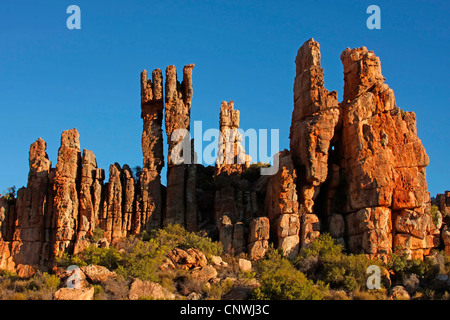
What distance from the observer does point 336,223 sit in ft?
160

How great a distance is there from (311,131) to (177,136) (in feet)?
38.9

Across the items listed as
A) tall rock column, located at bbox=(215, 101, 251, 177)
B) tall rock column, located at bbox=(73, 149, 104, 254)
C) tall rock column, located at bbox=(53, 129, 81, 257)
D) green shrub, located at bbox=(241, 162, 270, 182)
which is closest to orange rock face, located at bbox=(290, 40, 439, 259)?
green shrub, located at bbox=(241, 162, 270, 182)

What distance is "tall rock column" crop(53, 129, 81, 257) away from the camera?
51688 millimetres

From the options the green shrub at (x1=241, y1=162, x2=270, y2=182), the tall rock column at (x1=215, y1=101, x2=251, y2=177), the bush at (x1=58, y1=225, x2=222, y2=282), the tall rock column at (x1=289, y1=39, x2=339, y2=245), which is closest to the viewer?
the bush at (x1=58, y1=225, x2=222, y2=282)

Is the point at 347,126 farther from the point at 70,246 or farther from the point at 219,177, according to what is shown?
the point at 70,246

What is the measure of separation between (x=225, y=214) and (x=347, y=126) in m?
11.3

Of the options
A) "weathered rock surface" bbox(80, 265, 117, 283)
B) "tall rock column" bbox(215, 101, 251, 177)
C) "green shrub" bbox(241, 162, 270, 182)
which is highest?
"tall rock column" bbox(215, 101, 251, 177)

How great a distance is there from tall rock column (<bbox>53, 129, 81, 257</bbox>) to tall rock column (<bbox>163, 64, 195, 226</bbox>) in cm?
719

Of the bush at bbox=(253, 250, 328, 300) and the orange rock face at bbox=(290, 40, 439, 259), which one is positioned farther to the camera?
the orange rock face at bbox=(290, 40, 439, 259)

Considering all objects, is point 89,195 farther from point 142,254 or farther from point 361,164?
point 361,164

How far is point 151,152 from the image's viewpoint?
56.5m

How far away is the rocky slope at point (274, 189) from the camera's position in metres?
47.6

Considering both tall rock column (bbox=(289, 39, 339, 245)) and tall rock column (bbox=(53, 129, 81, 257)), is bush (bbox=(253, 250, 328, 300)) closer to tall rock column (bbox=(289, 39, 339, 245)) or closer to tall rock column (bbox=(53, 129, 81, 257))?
tall rock column (bbox=(289, 39, 339, 245))
